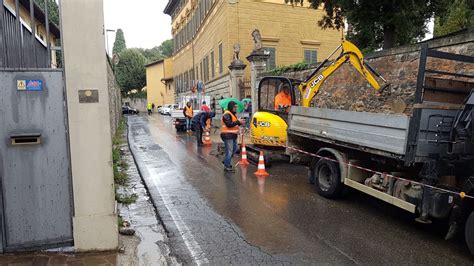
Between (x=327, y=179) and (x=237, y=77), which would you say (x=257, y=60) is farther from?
(x=327, y=179)

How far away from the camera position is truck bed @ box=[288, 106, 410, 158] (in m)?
5.26

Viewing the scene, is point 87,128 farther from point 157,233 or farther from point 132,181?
point 132,181

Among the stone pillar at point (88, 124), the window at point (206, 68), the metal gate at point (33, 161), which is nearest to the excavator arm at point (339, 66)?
the stone pillar at point (88, 124)

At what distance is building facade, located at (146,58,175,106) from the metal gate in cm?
5524

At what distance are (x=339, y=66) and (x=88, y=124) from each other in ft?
18.0

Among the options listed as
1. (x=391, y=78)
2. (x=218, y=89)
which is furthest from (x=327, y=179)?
(x=218, y=89)

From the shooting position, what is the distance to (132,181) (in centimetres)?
904

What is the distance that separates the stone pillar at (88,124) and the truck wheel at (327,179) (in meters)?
3.92

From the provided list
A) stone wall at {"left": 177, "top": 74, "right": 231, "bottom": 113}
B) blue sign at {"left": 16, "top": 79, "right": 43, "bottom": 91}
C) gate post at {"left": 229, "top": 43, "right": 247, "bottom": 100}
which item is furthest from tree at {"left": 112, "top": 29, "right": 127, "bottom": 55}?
blue sign at {"left": 16, "top": 79, "right": 43, "bottom": 91}

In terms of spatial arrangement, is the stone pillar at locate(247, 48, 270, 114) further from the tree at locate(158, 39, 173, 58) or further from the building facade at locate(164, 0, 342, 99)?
the tree at locate(158, 39, 173, 58)

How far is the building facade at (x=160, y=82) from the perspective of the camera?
60.5 meters

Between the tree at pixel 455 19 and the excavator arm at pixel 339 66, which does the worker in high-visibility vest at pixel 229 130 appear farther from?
the tree at pixel 455 19

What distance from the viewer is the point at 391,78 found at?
11.4 meters

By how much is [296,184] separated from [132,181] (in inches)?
151
